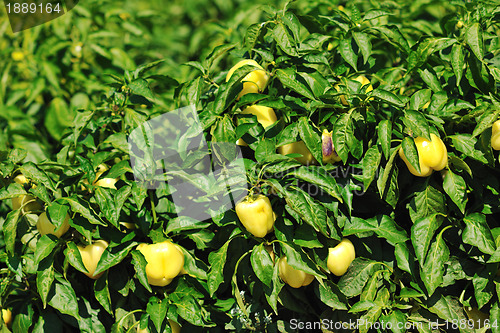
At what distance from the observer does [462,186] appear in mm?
1878

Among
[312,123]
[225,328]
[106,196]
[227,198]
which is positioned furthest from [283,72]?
[225,328]

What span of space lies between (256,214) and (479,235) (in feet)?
2.57

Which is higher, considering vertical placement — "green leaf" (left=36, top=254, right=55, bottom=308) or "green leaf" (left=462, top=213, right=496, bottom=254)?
"green leaf" (left=462, top=213, right=496, bottom=254)

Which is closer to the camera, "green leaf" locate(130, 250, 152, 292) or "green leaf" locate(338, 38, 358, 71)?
"green leaf" locate(130, 250, 152, 292)

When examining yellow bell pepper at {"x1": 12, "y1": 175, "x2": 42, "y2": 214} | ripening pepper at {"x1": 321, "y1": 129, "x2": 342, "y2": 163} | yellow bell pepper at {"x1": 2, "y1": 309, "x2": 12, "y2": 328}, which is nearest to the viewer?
ripening pepper at {"x1": 321, "y1": 129, "x2": 342, "y2": 163}

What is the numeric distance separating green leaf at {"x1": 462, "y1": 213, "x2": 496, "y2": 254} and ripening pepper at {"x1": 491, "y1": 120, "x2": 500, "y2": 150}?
0.27 m

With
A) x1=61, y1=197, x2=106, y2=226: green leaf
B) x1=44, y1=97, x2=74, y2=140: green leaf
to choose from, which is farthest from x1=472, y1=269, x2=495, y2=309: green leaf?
x1=44, y1=97, x2=74, y2=140: green leaf

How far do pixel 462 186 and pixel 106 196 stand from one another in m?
1.28

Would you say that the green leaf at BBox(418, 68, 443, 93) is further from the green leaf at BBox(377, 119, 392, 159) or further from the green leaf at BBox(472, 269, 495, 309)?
the green leaf at BBox(472, 269, 495, 309)

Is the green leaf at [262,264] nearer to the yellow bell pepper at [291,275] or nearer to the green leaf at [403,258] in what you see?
the yellow bell pepper at [291,275]

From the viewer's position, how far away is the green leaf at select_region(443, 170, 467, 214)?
1.85 meters

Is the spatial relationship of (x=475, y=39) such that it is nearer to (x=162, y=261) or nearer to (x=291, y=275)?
(x=291, y=275)

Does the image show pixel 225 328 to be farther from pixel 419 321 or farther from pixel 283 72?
pixel 283 72

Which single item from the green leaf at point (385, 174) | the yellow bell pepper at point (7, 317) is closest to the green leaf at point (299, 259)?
the green leaf at point (385, 174)
